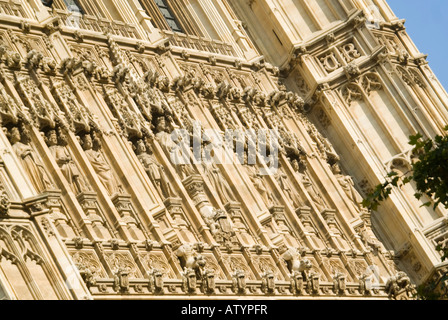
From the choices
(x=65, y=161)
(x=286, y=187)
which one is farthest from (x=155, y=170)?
(x=286, y=187)

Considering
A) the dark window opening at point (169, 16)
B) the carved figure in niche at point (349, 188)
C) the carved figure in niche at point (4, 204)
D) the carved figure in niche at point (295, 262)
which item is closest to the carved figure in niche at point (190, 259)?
the carved figure in niche at point (295, 262)

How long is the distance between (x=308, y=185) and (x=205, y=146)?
413 cm

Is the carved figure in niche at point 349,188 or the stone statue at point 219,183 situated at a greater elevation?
the stone statue at point 219,183

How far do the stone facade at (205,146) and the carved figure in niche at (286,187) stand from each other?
0.05 metres

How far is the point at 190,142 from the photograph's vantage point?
31.2 meters

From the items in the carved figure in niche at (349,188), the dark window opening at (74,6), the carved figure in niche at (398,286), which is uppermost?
the dark window opening at (74,6)

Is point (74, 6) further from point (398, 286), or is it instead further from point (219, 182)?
point (398, 286)

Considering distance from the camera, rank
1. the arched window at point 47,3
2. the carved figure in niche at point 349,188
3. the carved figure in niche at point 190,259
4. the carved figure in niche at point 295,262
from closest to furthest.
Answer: the carved figure in niche at point 190,259 < the carved figure in niche at point 295,262 < the arched window at point 47,3 < the carved figure in niche at point 349,188

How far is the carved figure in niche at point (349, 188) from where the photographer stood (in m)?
35.1

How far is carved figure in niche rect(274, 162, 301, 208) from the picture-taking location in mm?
33250

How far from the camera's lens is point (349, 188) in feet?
116

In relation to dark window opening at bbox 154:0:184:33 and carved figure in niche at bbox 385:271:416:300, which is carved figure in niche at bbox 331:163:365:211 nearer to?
carved figure in niche at bbox 385:271:416:300

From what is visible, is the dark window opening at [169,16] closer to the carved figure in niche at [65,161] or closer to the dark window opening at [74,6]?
the dark window opening at [74,6]
